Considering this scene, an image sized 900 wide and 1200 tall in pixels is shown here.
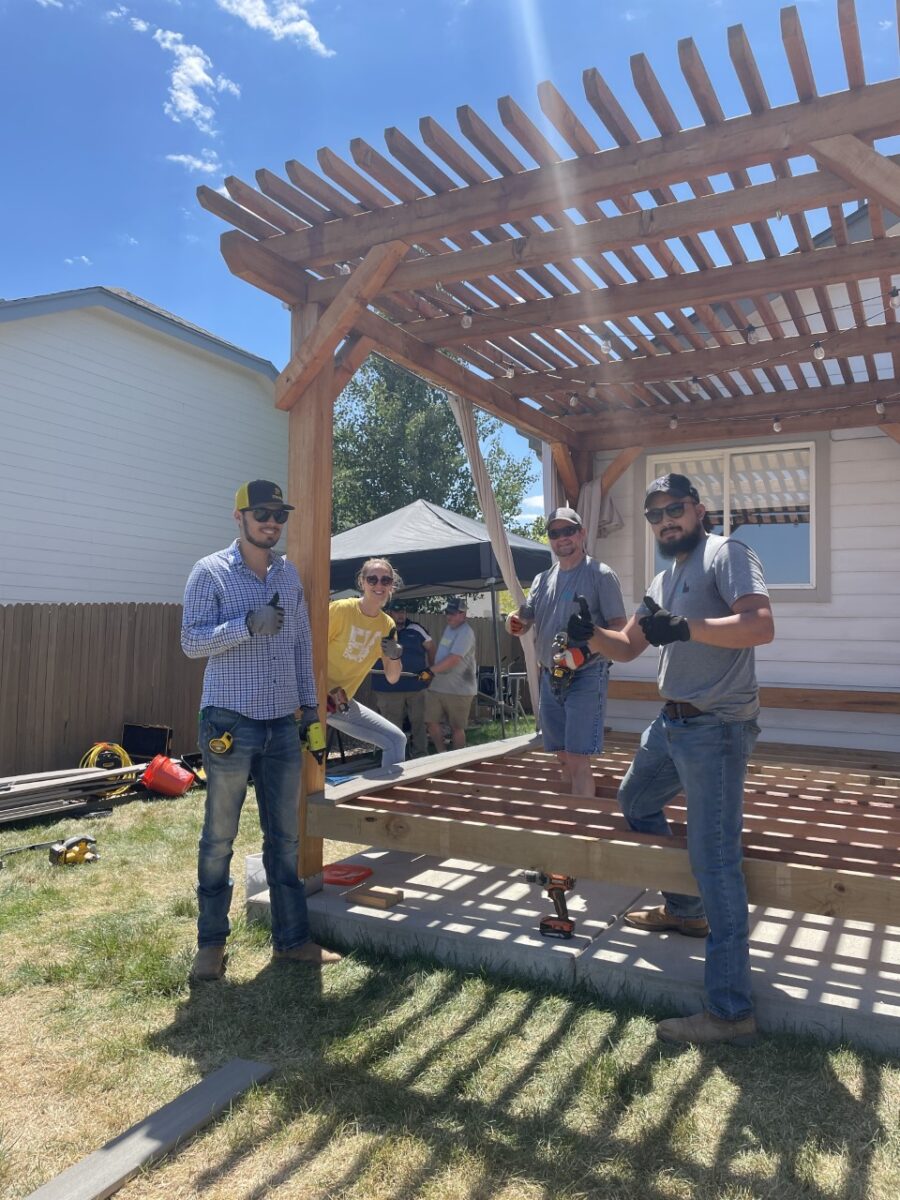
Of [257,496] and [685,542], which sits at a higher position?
[257,496]

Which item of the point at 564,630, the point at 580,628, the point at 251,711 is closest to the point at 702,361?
the point at 564,630

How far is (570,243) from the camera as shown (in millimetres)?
3902

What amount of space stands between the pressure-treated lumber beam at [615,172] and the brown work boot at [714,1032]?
3.11 m

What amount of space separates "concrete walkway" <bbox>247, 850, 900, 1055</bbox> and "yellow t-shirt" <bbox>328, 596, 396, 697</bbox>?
1.01 meters

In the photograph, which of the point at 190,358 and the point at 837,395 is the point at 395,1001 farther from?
the point at 190,358

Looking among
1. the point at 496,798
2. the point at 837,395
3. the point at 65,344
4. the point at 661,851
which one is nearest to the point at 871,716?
the point at 837,395

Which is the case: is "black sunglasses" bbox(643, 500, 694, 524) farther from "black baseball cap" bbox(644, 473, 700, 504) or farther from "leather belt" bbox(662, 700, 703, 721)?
"leather belt" bbox(662, 700, 703, 721)

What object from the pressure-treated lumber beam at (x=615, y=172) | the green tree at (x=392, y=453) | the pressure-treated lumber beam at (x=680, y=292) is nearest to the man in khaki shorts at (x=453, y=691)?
the pressure-treated lumber beam at (x=680, y=292)

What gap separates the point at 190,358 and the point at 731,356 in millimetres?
9285

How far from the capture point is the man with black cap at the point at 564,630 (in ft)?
13.6

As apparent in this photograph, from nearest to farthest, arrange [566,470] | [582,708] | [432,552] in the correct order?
[582,708] < [566,470] < [432,552]

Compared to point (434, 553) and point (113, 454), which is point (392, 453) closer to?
point (113, 454)

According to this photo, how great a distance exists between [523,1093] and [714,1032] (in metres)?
0.71

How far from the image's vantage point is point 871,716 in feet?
22.5
